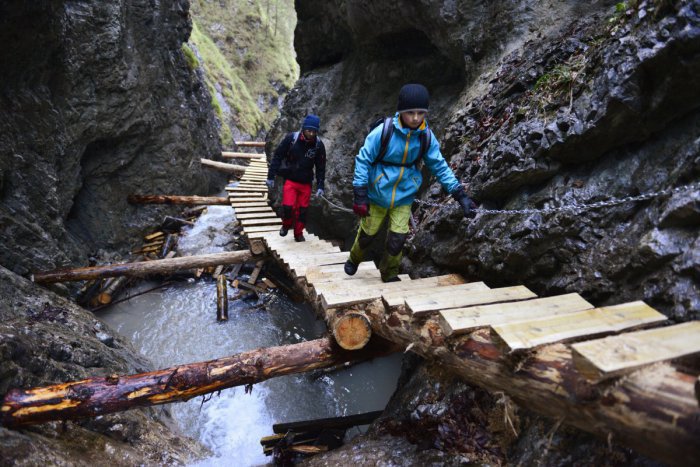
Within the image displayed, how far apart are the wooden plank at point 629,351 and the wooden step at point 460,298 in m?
1.43

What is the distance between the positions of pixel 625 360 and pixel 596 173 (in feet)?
7.74

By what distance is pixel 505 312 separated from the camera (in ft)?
10.8

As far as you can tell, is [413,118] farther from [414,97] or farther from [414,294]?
[414,294]

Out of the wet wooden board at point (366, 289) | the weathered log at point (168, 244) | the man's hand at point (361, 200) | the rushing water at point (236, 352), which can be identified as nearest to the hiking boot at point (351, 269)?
the wet wooden board at point (366, 289)

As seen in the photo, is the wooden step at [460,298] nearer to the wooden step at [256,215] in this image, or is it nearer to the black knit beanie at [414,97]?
the black knit beanie at [414,97]

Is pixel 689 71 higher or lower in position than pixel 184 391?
higher

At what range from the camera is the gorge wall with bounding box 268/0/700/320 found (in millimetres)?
3039

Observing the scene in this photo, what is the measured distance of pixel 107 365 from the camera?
17.3 ft

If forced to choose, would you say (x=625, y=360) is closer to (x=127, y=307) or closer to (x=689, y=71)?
(x=689, y=71)

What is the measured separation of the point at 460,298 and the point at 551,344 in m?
1.25

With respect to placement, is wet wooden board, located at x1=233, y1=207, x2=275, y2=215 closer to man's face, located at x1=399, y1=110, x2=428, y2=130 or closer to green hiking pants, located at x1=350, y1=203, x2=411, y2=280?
green hiking pants, located at x1=350, y1=203, x2=411, y2=280

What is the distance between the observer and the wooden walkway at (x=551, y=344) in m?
1.86

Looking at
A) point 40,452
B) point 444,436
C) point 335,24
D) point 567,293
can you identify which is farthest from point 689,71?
point 335,24

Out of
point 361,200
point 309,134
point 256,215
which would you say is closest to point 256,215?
point 256,215
